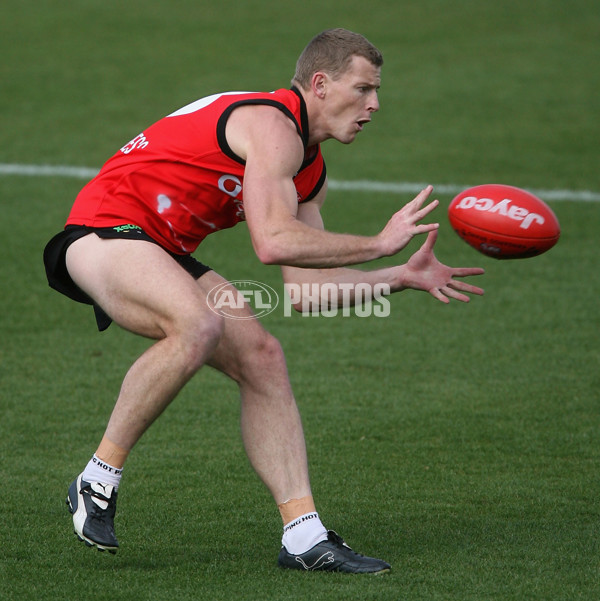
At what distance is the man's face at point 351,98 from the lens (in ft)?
14.4

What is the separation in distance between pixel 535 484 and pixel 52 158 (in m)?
8.87

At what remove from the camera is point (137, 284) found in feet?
13.7

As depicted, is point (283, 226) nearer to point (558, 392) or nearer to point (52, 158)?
point (558, 392)

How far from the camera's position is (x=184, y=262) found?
15.3 feet

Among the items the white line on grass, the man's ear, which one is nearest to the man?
the man's ear

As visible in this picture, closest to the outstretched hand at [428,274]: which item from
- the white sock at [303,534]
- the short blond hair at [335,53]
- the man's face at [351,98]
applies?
the man's face at [351,98]

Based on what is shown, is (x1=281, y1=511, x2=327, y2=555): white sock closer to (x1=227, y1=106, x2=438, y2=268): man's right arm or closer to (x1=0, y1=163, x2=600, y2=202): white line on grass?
(x1=227, y1=106, x2=438, y2=268): man's right arm

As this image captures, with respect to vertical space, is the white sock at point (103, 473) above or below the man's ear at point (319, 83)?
below

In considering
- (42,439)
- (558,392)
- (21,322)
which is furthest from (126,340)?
(558,392)

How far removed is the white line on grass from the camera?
11.6m

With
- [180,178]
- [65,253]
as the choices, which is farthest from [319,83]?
[65,253]

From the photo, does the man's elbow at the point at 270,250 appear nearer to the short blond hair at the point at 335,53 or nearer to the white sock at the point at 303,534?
the short blond hair at the point at 335,53

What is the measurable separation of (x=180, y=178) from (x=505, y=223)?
146 cm

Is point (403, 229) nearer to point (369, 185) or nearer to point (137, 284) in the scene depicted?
point (137, 284)
